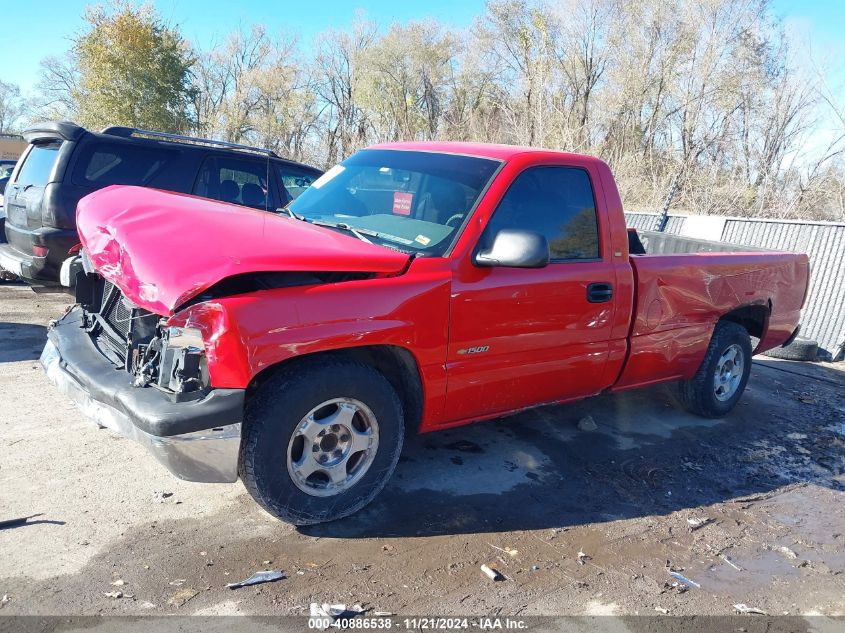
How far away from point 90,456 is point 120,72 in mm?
27485

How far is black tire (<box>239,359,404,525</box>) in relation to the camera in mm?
2955

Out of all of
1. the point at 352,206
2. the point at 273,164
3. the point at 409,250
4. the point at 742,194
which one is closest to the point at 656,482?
the point at 409,250

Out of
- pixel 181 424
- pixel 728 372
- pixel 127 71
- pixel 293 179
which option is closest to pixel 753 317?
pixel 728 372

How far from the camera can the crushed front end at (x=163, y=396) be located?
2.78 m

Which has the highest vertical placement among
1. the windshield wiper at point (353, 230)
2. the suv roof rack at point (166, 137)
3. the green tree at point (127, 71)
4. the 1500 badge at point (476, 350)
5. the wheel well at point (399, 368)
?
the green tree at point (127, 71)

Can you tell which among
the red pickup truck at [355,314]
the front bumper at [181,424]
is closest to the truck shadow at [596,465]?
the red pickup truck at [355,314]

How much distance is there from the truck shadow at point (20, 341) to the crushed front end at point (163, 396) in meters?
2.69

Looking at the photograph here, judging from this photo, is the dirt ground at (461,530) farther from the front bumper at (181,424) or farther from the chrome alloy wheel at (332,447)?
the front bumper at (181,424)

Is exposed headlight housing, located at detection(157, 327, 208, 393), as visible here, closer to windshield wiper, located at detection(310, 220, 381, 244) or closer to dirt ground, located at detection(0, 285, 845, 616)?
dirt ground, located at detection(0, 285, 845, 616)

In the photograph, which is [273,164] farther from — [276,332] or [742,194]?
[742,194]

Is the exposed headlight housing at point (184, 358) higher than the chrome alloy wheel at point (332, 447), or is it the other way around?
the exposed headlight housing at point (184, 358)

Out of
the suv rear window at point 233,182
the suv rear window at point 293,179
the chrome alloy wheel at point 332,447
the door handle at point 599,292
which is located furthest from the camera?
the suv rear window at point 293,179

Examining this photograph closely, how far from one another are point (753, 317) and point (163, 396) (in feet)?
16.3

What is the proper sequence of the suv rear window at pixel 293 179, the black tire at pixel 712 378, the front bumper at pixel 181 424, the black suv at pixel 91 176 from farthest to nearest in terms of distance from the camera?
the suv rear window at pixel 293 179
the black suv at pixel 91 176
the black tire at pixel 712 378
the front bumper at pixel 181 424
